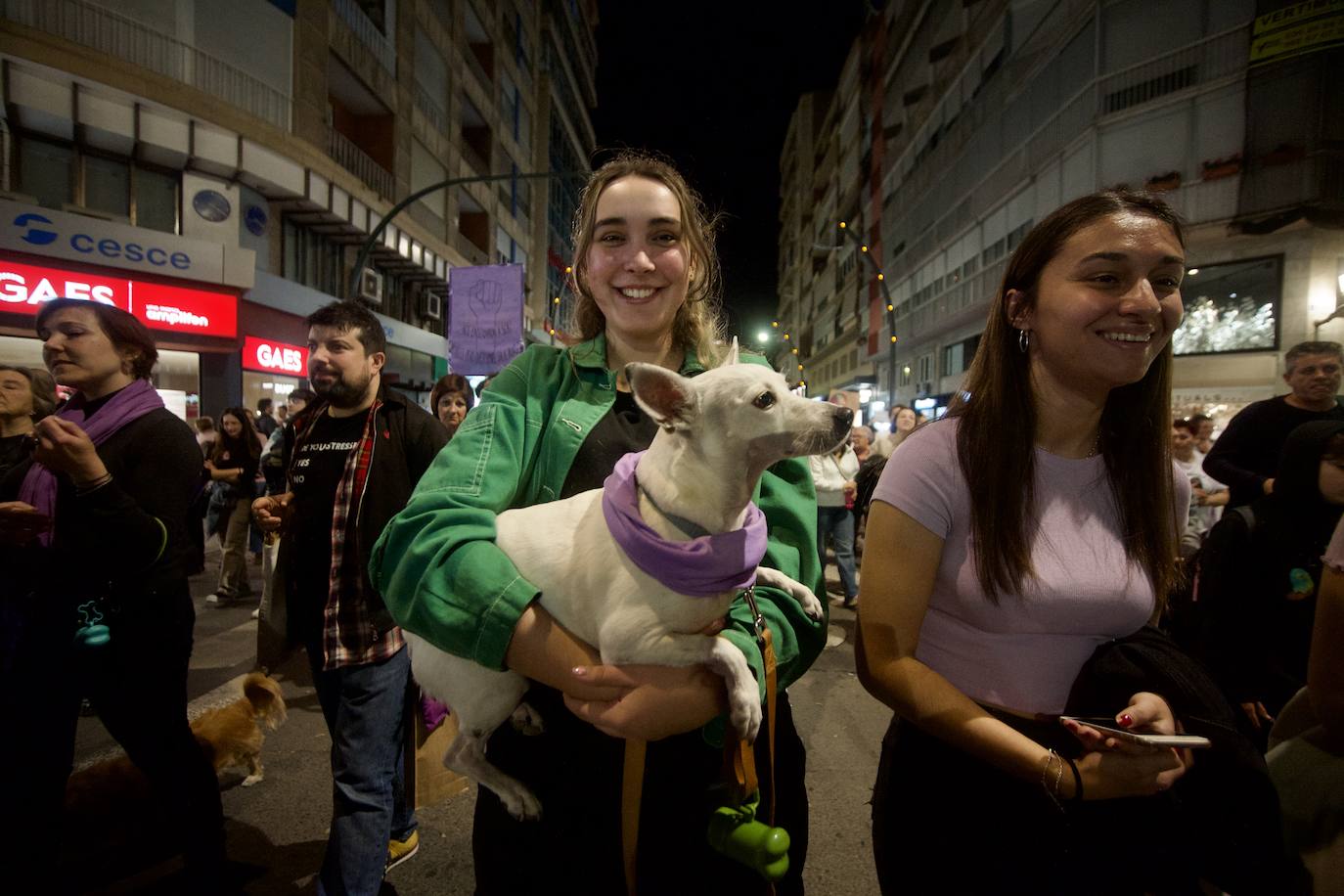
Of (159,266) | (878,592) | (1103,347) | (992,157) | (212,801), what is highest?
(992,157)

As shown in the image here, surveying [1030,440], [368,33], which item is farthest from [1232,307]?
[368,33]

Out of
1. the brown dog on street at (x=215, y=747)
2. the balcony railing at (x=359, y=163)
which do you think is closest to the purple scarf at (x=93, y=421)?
the brown dog on street at (x=215, y=747)

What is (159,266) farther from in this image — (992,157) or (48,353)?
(992,157)

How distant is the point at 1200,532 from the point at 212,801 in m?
7.88

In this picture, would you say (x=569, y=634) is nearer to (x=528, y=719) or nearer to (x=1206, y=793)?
(x=528, y=719)

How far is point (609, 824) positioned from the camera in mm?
1431

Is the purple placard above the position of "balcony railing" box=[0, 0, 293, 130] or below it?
below

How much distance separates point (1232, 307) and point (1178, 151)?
4145 millimetres

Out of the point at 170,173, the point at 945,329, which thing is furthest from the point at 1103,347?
the point at 945,329

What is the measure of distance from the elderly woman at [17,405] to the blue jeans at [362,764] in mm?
2083

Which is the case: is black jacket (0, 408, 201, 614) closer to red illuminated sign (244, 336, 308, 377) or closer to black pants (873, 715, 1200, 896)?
black pants (873, 715, 1200, 896)

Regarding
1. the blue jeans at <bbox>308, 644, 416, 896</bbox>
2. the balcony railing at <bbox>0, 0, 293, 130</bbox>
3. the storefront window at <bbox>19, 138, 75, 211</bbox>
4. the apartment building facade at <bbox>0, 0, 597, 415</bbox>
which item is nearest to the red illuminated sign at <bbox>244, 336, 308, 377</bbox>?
the apartment building facade at <bbox>0, 0, 597, 415</bbox>

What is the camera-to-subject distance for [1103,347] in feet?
→ 4.68

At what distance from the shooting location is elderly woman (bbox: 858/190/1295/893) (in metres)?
1.34
